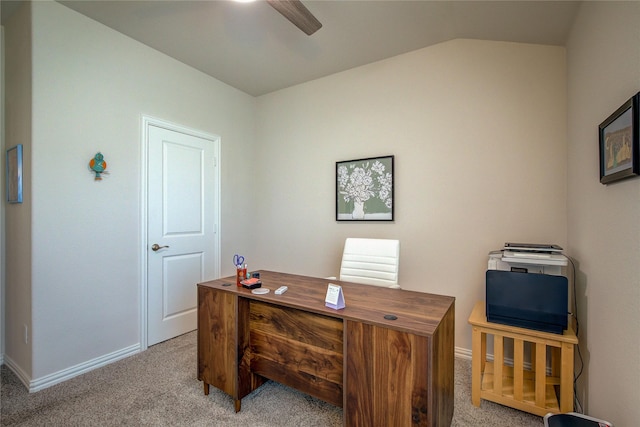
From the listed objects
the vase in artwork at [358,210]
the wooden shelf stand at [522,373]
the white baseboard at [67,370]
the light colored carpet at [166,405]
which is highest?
the vase in artwork at [358,210]

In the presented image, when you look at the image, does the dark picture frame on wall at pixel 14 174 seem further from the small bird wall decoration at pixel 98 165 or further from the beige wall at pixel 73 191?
the small bird wall decoration at pixel 98 165

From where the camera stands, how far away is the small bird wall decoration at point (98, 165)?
2.28 metres

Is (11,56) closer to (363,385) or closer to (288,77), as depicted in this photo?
(288,77)

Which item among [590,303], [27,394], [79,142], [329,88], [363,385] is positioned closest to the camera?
[363,385]

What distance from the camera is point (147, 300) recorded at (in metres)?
2.69

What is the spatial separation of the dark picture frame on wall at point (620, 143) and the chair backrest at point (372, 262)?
127 cm

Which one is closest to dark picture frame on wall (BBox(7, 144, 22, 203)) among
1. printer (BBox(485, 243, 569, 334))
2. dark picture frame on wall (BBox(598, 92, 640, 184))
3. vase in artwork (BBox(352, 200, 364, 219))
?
vase in artwork (BBox(352, 200, 364, 219))

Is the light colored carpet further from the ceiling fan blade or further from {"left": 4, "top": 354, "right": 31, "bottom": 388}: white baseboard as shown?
the ceiling fan blade

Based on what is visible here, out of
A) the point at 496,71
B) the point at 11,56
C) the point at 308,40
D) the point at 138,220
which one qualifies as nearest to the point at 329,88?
the point at 308,40

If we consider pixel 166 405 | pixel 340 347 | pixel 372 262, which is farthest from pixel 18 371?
pixel 372 262

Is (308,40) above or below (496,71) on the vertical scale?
above

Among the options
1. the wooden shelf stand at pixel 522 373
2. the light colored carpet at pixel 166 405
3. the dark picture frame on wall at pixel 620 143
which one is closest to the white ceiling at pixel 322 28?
the dark picture frame on wall at pixel 620 143

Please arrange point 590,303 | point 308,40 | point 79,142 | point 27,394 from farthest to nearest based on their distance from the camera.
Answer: point 308,40, point 79,142, point 27,394, point 590,303

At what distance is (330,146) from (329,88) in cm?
64
